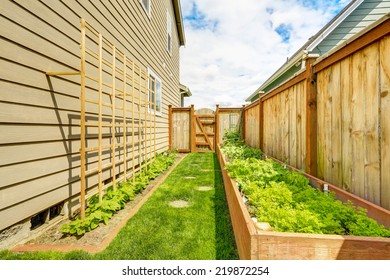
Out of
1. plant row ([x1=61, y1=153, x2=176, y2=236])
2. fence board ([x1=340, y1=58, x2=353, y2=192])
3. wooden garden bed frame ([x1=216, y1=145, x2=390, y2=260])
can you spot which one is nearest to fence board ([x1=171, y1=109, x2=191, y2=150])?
plant row ([x1=61, y1=153, x2=176, y2=236])

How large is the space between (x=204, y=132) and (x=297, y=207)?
857cm

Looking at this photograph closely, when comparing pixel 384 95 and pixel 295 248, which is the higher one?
pixel 384 95

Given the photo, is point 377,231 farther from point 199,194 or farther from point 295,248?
point 199,194

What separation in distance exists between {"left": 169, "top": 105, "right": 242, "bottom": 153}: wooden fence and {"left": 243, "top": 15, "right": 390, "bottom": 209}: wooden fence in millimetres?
6761

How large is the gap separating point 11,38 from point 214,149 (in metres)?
9.20

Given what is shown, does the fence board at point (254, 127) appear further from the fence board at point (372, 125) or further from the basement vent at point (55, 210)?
the basement vent at point (55, 210)

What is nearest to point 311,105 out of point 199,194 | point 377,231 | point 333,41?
point 377,231

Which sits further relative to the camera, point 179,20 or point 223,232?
point 179,20

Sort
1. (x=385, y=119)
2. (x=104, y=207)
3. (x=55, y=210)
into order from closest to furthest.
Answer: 1. (x=385, y=119)
2. (x=55, y=210)
3. (x=104, y=207)

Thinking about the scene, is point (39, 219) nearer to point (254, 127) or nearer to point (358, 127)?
point (358, 127)

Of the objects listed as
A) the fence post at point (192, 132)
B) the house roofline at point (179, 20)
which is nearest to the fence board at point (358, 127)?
the fence post at point (192, 132)

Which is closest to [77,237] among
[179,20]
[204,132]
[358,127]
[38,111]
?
[38,111]

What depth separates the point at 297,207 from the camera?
217 cm

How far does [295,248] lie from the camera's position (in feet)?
4.84
